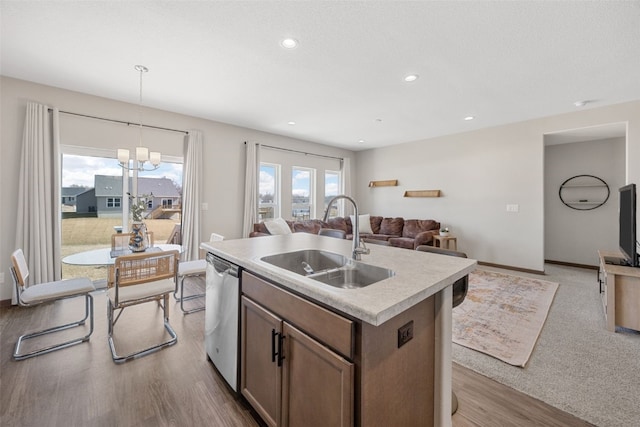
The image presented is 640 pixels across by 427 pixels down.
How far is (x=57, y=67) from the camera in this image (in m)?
2.81

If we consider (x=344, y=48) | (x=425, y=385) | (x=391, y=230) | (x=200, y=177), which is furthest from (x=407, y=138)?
(x=425, y=385)

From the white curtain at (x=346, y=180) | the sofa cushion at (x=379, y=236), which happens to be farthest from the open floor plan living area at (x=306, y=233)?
the white curtain at (x=346, y=180)

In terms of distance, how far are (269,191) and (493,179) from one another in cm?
453

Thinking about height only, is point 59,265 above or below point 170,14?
below

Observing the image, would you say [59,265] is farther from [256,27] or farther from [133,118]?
[256,27]

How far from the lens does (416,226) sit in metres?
5.82

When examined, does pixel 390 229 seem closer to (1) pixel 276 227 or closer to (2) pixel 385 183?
(2) pixel 385 183

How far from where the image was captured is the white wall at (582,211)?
4.69 metres

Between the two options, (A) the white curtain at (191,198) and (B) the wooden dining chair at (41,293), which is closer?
(B) the wooden dining chair at (41,293)

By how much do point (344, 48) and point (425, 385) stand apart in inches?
104

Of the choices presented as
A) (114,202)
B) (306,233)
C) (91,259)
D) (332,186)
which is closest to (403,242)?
(332,186)

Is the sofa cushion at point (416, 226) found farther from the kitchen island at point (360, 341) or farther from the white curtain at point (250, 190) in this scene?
the kitchen island at point (360, 341)

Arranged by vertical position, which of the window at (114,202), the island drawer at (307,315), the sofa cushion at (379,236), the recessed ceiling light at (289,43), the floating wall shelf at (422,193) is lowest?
the sofa cushion at (379,236)

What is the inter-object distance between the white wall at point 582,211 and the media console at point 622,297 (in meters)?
3.15
